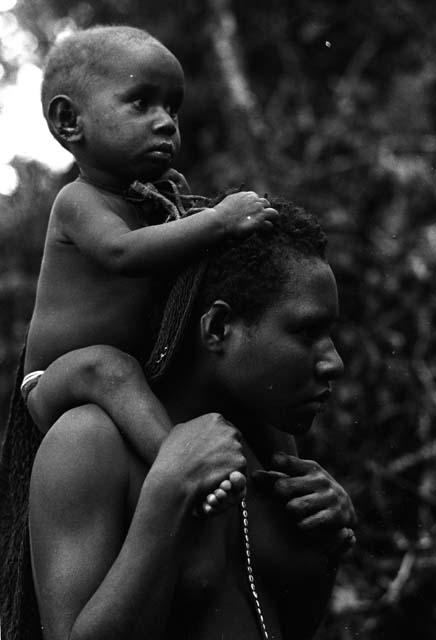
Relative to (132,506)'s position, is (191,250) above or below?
above

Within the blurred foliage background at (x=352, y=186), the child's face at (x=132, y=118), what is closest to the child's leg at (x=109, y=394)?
the child's face at (x=132, y=118)

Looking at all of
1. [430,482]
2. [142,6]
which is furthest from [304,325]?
[142,6]

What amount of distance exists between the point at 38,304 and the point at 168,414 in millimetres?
423

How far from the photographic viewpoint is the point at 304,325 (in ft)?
7.29

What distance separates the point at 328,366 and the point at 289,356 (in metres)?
0.09

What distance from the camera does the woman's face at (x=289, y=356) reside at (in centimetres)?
221

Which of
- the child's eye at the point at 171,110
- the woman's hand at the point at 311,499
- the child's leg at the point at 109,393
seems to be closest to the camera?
the child's leg at the point at 109,393

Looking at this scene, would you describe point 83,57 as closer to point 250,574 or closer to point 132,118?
point 132,118

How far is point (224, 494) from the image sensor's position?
2020 millimetres

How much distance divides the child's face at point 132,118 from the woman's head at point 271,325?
1.05ft

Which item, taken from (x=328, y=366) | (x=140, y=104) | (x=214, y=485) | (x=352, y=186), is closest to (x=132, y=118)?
(x=140, y=104)

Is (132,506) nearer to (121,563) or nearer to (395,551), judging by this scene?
(121,563)

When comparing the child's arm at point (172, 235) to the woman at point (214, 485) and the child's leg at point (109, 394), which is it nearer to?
the woman at point (214, 485)

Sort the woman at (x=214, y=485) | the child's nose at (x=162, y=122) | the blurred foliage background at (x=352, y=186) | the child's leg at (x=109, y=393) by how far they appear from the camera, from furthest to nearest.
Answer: the blurred foliage background at (x=352, y=186) < the child's nose at (x=162, y=122) < the child's leg at (x=109, y=393) < the woman at (x=214, y=485)
